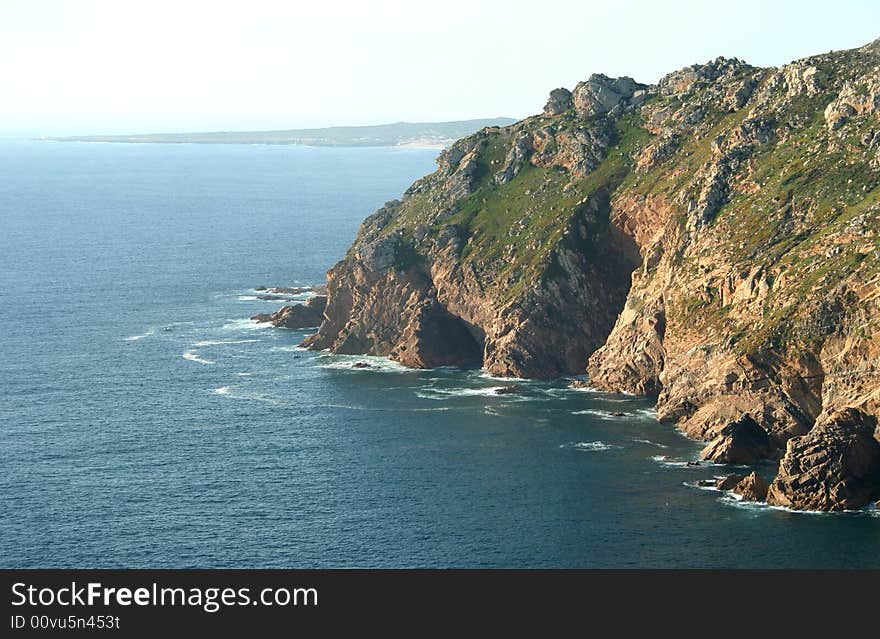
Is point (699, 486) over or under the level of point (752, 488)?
under

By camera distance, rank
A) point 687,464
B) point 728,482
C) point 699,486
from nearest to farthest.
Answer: point 728,482 → point 699,486 → point 687,464

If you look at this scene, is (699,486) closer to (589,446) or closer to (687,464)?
(687,464)

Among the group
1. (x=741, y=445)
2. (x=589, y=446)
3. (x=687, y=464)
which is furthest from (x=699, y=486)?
(x=589, y=446)

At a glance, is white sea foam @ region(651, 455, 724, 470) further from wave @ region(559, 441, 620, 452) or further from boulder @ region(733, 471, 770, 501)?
boulder @ region(733, 471, 770, 501)

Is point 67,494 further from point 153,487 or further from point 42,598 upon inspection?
point 42,598

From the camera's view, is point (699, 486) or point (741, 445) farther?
point (741, 445)

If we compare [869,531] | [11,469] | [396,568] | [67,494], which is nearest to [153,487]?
[67,494]
